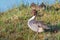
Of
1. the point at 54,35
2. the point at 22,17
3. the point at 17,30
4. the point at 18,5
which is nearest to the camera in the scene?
the point at 54,35

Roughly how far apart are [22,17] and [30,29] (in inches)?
48.4

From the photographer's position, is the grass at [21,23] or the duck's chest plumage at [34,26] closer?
the duck's chest plumage at [34,26]

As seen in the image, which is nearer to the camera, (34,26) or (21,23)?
(34,26)

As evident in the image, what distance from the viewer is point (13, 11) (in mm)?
12203

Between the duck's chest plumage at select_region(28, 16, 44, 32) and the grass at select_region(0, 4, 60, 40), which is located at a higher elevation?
the duck's chest plumage at select_region(28, 16, 44, 32)

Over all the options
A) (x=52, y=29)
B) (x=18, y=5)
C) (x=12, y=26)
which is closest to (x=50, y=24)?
(x=52, y=29)

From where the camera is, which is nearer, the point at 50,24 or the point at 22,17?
the point at 50,24

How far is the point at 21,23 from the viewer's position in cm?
1055

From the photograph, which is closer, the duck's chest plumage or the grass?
the duck's chest plumage

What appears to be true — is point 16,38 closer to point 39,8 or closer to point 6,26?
point 6,26

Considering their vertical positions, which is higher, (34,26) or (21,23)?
(34,26)

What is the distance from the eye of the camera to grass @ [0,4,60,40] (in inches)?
374

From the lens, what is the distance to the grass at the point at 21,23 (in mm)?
9500

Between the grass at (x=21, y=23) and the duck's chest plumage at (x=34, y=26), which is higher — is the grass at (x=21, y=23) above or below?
below
